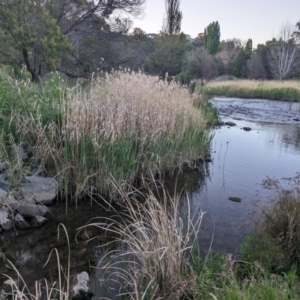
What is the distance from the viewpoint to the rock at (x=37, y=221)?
3.37 m

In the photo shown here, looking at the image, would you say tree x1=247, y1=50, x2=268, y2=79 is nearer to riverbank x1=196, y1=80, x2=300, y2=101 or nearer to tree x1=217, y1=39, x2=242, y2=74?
tree x1=217, y1=39, x2=242, y2=74

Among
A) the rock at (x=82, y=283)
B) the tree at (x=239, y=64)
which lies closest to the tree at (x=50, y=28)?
the rock at (x=82, y=283)

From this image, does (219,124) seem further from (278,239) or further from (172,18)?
(172,18)

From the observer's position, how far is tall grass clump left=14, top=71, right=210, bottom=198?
3992mm

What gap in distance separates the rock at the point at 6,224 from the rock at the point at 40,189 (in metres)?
0.41

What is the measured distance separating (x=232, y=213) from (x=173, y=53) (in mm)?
18301

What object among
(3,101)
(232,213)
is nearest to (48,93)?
(3,101)

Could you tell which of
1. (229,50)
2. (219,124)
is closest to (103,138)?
(219,124)

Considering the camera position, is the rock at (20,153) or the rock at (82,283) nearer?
the rock at (82,283)

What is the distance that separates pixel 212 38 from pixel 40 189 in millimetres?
39947

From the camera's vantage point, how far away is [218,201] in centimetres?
430

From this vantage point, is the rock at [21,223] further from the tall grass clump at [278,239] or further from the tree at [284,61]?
the tree at [284,61]

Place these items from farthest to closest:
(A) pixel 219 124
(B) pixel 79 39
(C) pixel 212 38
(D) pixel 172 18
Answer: (C) pixel 212 38, (D) pixel 172 18, (B) pixel 79 39, (A) pixel 219 124

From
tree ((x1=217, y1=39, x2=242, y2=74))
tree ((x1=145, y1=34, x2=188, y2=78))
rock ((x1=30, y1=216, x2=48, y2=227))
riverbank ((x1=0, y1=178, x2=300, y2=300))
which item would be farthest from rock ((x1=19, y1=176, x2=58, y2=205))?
tree ((x1=217, y1=39, x2=242, y2=74))
